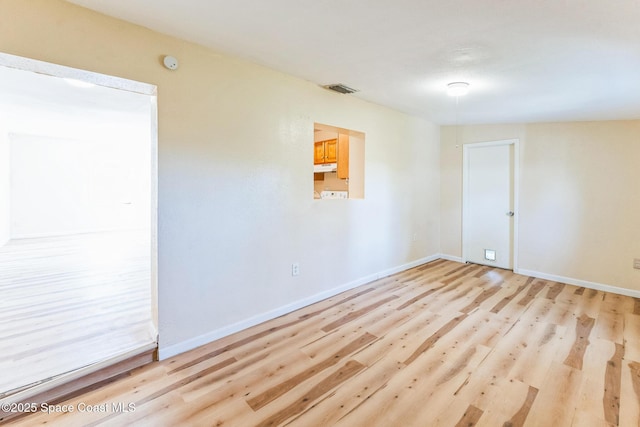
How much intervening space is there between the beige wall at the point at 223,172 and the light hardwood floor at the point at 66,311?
59 cm

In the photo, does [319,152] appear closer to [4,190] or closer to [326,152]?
[326,152]

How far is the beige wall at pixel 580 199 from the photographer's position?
3.74 meters

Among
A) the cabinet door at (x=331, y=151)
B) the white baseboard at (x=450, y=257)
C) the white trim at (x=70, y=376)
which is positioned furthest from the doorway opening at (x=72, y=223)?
the white baseboard at (x=450, y=257)

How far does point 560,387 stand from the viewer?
1.98 meters

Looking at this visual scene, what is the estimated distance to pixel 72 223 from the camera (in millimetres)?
7461

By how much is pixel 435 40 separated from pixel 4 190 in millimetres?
8690

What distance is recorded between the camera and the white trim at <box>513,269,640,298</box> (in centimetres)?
374

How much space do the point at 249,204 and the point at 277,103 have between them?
1.06m

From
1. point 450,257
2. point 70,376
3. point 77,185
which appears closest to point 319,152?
point 450,257

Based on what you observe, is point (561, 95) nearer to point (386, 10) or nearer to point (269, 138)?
point (386, 10)

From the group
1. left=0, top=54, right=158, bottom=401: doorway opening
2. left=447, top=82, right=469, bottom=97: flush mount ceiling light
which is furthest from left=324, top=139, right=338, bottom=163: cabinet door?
left=0, top=54, right=158, bottom=401: doorway opening

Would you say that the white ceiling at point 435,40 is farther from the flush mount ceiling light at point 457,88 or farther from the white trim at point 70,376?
the white trim at point 70,376

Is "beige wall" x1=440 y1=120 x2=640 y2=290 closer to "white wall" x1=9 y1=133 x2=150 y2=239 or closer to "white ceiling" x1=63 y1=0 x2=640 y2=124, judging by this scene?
"white ceiling" x1=63 y1=0 x2=640 y2=124

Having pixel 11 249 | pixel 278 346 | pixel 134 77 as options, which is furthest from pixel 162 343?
pixel 11 249
